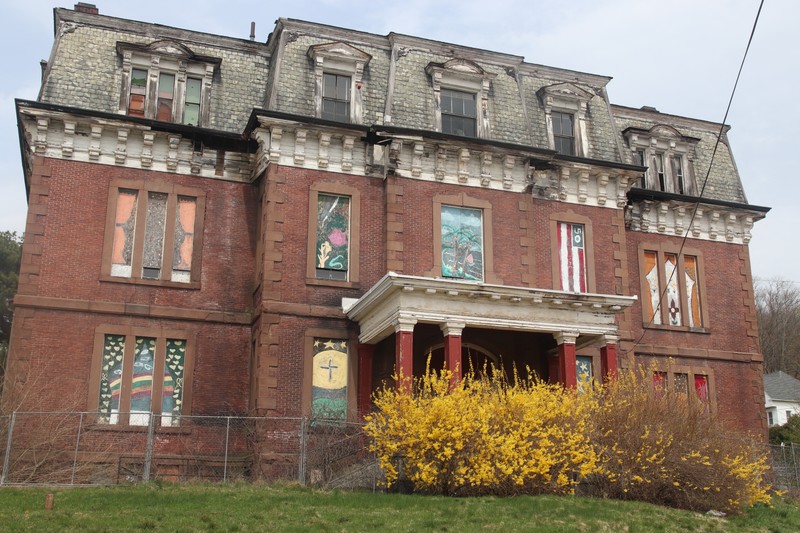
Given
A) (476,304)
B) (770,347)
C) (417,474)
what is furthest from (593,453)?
(770,347)

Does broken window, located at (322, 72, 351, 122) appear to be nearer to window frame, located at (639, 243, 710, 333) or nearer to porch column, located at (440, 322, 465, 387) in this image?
porch column, located at (440, 322, 465, 387)

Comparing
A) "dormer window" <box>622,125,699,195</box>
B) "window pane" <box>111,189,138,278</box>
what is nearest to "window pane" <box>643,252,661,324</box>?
"dormer window" <box>622,125,699,195</box>

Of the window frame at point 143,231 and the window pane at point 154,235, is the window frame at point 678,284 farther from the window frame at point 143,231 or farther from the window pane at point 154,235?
the window pane at point 154,235

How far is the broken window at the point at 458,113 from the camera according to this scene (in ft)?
91.5

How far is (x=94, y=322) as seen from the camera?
2458cm

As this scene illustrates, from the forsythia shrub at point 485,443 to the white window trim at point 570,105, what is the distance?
11471 millimetres

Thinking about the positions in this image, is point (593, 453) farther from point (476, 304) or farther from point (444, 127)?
point (444, 127)

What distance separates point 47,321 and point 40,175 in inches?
160

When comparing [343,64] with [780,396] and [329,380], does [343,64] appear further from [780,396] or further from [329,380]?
[780,396]

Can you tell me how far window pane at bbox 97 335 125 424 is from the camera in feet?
78.7

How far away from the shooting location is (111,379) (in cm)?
2439

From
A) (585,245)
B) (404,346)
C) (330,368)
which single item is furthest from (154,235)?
(585,245)

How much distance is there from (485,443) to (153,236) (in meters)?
12.0

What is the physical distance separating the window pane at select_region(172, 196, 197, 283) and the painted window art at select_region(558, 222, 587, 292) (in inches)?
431
